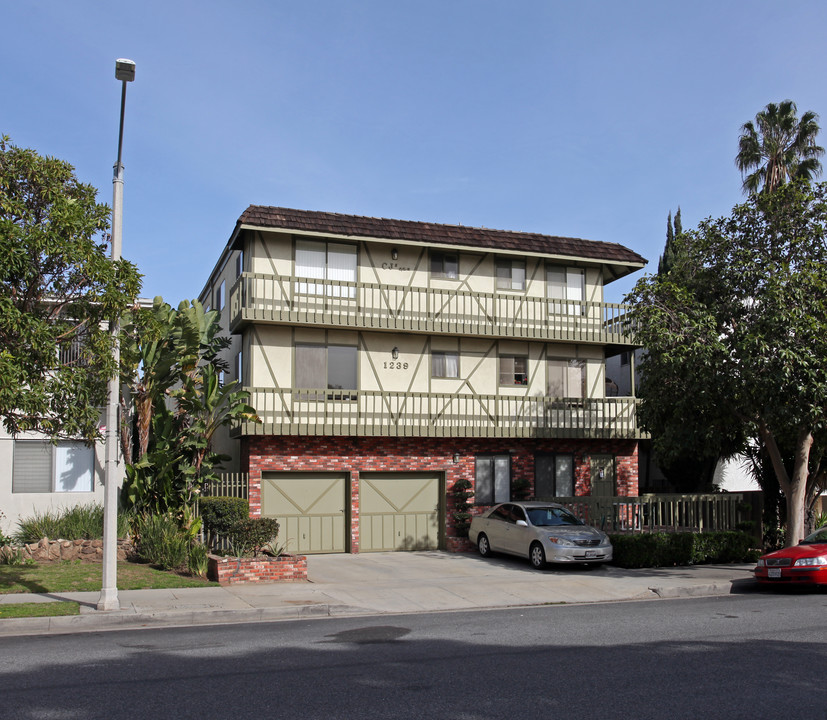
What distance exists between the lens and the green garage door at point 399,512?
23.2 meters

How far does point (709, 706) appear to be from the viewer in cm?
745

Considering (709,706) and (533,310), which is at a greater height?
(533,310)

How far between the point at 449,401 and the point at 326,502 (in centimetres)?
442

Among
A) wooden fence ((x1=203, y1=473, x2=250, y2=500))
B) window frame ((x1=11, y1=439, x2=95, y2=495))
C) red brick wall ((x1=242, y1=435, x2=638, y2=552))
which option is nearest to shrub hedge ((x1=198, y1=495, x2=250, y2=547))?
wooden fence ((x1=203, y1=473, x2=250, y2=500))

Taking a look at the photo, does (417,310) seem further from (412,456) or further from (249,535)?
(249,535)

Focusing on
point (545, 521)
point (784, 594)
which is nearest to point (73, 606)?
point (545, 521)

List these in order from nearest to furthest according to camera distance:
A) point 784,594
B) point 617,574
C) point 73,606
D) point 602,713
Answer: point 602,713, point 73,606, point 784,594, point 617,574

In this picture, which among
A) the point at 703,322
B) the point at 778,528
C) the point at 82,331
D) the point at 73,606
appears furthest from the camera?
the point at 778,528

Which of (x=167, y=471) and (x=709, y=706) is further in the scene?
(x=167, y=471)

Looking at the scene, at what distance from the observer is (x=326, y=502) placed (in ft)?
74.9

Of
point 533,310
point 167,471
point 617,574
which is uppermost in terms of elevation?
point 533,310

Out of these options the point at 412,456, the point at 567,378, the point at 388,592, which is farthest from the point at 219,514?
the point at 567,378

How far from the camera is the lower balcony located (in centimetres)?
2212

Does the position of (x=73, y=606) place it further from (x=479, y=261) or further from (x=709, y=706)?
(x=479, y=261)
